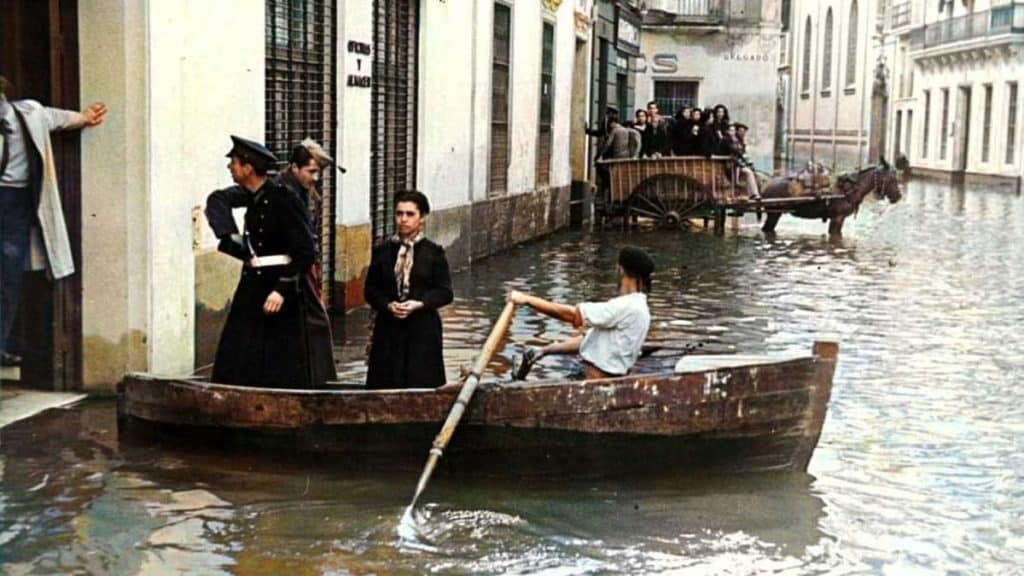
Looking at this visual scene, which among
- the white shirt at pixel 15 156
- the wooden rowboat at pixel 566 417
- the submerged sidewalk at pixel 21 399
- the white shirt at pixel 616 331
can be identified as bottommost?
the submerged sidewalk at pixel 21 399

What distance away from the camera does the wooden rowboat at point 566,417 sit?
7.05 m

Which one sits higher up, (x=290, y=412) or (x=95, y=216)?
(x=95, y=216)

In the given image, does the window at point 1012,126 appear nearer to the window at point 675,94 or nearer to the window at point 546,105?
the window at point 675,94

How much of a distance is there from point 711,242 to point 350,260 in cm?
973

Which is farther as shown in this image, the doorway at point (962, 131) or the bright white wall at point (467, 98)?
the doorway at point (962, 131)

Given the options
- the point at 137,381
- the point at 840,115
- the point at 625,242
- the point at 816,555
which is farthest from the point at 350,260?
the point at 840,115

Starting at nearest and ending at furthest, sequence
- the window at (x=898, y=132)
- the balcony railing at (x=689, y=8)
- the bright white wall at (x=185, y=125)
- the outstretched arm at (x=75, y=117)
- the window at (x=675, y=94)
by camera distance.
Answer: the outstretched arm at (x=75, y=117) → the bright white wall at (x=185, y=125) → the balcony railing at (x=689, y=8) → the window at (x=675, y=94) → the window at (x=898, y=132)

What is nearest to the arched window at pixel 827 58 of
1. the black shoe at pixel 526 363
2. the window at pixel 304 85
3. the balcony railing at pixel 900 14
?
the balcony railing at pixel 900 14

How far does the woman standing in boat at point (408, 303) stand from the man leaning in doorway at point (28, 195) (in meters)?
1.94

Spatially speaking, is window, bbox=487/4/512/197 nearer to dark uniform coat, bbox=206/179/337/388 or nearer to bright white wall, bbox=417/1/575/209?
bright white wall, bbox=417/1/575/209

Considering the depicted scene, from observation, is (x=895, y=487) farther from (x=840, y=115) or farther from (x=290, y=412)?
(x=840, y=115)

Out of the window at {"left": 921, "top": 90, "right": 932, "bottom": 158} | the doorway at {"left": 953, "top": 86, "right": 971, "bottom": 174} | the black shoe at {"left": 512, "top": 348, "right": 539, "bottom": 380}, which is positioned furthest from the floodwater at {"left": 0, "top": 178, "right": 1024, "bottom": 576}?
the window at {"left": 921, "top": 90, "right": 932, "bottom": 158}

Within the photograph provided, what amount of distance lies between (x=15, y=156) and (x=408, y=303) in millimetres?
2389

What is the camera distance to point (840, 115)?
6881 cm
